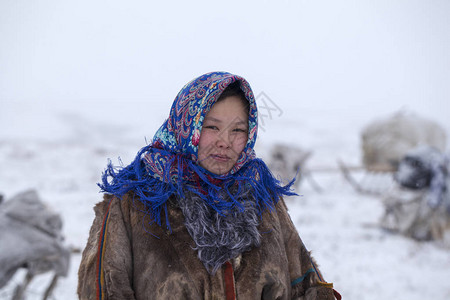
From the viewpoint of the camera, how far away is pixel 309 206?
7.97m

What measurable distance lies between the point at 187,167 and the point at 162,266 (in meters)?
0.36

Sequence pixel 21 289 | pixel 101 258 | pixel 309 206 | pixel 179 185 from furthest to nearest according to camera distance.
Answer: pixel 309 206
pixel 21 289
pixel 179 185
pixel 101 258

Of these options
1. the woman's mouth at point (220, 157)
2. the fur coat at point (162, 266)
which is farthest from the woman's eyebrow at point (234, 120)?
the fur coat at point (162, 266)

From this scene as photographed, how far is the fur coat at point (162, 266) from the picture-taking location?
1132 millimetres

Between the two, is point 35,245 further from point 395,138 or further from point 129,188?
point 395,138

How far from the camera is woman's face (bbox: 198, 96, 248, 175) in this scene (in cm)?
129

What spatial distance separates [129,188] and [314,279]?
797mm

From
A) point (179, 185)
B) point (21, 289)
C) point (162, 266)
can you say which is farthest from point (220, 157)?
point (21, 289)

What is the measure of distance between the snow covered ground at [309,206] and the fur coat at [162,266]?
0.79 metres

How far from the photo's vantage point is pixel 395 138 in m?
11.8

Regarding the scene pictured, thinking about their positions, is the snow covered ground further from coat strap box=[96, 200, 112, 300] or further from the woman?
coat strap box=[96, 200, 112, 300]

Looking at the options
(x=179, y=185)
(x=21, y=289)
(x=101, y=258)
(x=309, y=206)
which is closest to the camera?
(x=101, y=258)

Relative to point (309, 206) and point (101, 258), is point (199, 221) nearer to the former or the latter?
point (101, 258)

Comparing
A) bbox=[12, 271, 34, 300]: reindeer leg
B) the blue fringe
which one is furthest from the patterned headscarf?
bbox=[12, 271, 34, 300]: reindeer leg
